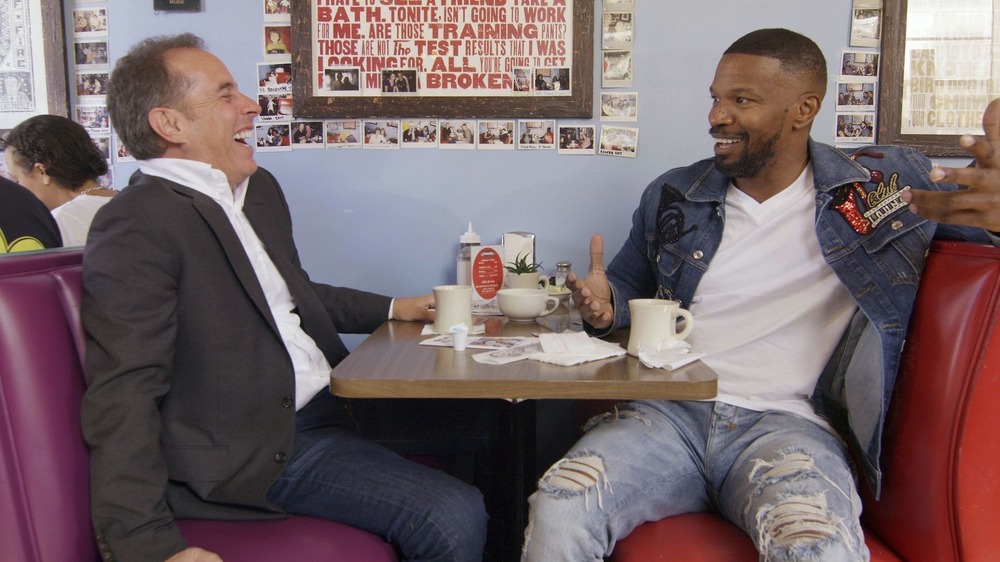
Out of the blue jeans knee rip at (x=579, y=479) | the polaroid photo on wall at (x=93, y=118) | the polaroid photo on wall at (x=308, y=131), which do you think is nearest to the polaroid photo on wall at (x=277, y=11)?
the polaroid photo on wall at (x=308, y=131)

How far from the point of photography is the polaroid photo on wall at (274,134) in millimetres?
2082

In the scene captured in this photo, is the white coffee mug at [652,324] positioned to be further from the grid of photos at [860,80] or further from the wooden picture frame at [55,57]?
the wooden picture frame at [55,57]

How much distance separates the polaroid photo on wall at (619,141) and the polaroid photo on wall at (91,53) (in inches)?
57.8

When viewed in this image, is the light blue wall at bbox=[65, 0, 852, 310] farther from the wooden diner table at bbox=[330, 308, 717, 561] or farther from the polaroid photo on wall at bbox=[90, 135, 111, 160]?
the wooden diner table at bbox=[330, 308, 717, 561]

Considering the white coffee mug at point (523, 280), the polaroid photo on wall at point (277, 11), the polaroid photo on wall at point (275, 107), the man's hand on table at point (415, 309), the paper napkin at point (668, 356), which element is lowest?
the man's hand on table at point (415, 309)

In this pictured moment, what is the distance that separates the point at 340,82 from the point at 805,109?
1.24 m

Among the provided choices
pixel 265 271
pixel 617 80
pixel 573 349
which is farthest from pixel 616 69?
pixel 265 271

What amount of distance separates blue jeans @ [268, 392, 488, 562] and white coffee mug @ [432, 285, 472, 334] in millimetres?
299

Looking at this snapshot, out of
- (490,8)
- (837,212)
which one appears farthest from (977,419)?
(490,8)

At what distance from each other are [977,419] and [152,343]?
1290mm

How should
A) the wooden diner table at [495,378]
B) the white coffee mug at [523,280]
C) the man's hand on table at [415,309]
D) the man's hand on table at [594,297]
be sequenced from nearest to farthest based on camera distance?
1. the wooden diner table at [495,378]
2. the man's hand on table at [594,297]
3. the man's hand on table at [415,309]
4. the white coffee mug at [523,280]

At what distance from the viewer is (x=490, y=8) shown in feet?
6.65

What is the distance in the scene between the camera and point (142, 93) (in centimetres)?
138

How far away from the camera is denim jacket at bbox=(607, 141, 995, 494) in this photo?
128 centimetres
